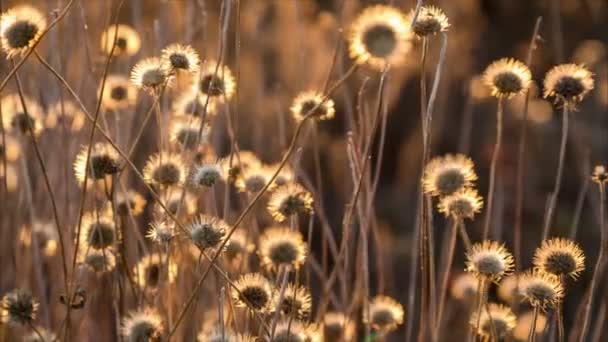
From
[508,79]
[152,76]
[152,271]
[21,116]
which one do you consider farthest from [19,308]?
[508,79]

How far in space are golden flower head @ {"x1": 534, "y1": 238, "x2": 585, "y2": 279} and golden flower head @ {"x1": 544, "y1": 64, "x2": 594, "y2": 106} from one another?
226 mm

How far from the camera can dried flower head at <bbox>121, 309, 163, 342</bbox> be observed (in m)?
1.24

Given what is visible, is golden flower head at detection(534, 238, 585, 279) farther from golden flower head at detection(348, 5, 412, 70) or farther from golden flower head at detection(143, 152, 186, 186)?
golden flower head at detection(143, 152, 186, 186)

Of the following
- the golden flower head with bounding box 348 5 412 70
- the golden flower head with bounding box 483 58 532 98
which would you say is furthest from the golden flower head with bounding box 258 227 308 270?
the golden flower head with bounding box 483 58 532 98

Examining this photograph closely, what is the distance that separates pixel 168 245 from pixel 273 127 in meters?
2.23

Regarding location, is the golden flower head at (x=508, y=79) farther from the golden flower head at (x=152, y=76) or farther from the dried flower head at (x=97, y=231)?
the dried flower head at (x=97, y=231)

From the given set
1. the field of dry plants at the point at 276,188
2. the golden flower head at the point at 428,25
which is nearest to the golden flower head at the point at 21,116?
the field of dry plants at the point at 276,188

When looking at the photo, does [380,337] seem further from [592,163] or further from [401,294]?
[592,163]

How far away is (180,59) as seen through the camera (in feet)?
4.03

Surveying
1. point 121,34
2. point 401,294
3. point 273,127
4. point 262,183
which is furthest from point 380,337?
point 273,127

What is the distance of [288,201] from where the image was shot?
1.21m

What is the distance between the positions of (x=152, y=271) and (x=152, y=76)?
43cm

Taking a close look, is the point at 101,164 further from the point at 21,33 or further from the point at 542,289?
the point at 542,289

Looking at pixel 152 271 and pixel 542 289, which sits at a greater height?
pixel 152 271
